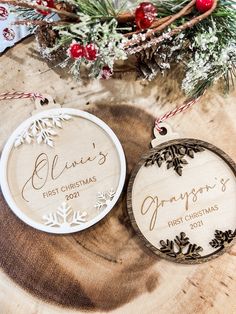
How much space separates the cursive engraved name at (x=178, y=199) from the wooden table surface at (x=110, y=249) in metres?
0.05

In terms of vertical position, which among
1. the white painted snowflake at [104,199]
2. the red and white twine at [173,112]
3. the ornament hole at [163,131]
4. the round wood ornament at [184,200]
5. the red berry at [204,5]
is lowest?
the round wood ornament at [184,200]

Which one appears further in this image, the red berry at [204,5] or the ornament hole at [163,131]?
the ornament hole at [163,131]

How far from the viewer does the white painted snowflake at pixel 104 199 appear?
3.36 feet

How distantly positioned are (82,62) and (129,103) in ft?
0.44

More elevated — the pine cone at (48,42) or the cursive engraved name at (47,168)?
the pine cone at (48,42)

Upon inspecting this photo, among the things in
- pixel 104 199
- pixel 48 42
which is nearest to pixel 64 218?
pixel 104 199

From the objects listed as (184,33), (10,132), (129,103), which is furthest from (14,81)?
(184,33)

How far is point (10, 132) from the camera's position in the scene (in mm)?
1050

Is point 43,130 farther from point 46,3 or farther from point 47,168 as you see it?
point 46,3

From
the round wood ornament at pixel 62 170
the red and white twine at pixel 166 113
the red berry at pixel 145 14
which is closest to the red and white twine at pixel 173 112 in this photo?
the red and white twine at pixel 166 113

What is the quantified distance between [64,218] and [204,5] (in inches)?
19.9

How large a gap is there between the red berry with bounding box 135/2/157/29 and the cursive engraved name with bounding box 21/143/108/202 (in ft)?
0.92

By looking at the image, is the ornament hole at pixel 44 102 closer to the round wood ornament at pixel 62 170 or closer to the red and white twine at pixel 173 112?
the round wood ornament at pixel 62 170

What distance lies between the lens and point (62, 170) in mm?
1034
